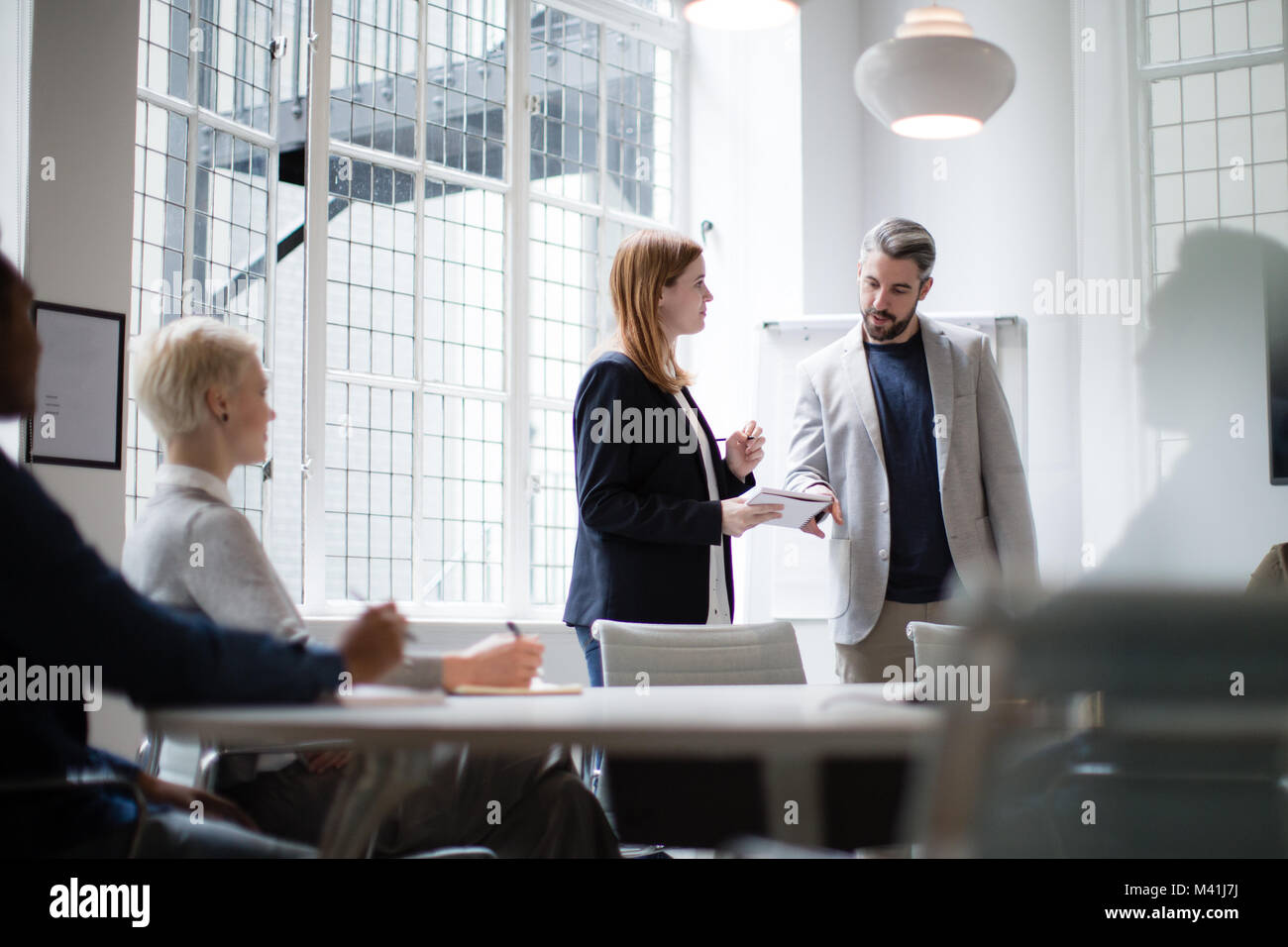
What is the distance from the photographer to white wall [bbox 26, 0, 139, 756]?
3320mm

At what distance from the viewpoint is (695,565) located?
9.63 feet

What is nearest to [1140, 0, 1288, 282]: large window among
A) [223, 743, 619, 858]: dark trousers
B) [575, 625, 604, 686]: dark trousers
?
[575, 625, 604, 686]: dark trousers

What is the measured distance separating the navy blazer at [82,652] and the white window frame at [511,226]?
6.75ft

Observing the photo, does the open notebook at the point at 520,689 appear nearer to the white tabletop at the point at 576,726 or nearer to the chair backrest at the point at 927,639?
the white tabletop at the point at 576,726

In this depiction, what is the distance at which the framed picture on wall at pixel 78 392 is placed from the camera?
128 inches

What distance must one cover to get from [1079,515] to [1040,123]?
1.11 m

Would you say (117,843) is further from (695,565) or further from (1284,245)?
(1284,245)

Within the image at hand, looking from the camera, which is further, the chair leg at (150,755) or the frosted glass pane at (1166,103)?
the frosted glass pane at (1166,103)

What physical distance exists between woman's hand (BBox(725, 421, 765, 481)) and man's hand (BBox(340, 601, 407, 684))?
1.50 meters

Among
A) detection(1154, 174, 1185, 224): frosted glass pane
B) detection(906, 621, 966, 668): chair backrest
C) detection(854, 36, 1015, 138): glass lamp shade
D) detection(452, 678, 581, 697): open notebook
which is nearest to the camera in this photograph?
detection(452, 678, 581, 697): open notebook

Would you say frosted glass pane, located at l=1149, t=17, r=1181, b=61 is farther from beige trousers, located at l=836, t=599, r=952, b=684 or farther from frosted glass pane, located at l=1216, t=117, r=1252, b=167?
beige trousers, located at l=836, t=599, r=952, b=684

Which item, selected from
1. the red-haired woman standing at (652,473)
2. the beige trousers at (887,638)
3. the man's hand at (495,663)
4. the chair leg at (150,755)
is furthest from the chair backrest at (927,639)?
the chair leg at (150,755)

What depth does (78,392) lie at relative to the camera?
3.29 m
